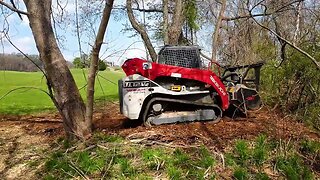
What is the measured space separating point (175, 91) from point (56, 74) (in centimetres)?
222

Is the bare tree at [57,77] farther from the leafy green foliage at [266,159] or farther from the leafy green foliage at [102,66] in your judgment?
the leafy green foliage at [266,159]

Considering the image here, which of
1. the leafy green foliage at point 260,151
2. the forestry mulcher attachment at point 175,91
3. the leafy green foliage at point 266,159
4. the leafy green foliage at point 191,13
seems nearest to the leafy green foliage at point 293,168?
the leafy green foliage at point 266,159

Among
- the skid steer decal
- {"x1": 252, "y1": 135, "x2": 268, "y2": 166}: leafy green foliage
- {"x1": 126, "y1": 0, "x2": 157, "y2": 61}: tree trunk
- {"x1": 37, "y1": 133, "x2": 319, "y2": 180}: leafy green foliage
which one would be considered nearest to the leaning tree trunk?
{"x1": 37, "y1": 133, "x2": 319, "y2": 180}: leafy green foliage

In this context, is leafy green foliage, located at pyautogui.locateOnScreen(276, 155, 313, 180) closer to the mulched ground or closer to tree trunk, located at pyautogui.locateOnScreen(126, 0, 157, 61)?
the mulched ground

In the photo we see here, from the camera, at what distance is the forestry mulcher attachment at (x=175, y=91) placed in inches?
253

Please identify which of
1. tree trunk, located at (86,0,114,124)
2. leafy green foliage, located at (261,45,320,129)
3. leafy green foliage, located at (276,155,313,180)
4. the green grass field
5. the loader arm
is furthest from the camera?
leafy green foliage, located at (261,45,320,129)

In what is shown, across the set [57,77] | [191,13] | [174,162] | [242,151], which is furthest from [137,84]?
[191,13]

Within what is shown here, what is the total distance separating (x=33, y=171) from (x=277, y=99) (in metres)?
5.64

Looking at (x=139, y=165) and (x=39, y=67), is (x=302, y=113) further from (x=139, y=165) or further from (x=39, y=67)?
(x=39, y=67)

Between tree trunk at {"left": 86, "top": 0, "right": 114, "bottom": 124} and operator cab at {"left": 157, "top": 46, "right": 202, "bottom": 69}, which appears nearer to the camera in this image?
tree trunk at {"left": 86, "top": 0, "right": 114, "bottom": 124}

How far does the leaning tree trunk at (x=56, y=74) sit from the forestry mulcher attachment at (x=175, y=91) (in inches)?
38.7

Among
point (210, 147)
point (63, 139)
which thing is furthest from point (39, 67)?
point (210, 147)

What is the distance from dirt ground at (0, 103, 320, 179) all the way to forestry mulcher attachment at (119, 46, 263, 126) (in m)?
0.25

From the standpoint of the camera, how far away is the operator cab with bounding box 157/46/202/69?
7.06m
